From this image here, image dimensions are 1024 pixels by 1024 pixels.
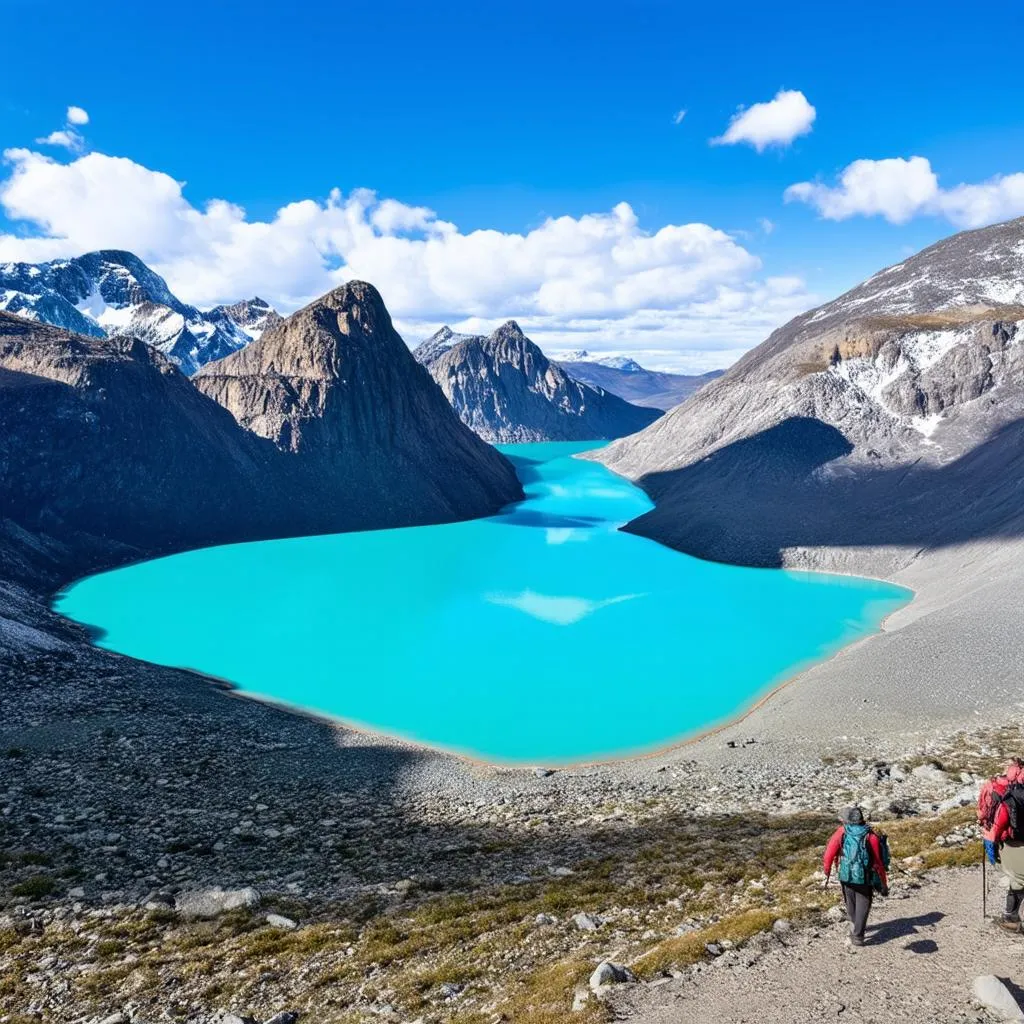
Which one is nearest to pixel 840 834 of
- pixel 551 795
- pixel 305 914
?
pixel 305 914

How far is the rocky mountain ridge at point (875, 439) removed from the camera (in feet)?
245

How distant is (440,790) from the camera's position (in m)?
27.1

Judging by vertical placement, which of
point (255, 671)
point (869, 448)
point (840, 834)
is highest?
point (869, 448)

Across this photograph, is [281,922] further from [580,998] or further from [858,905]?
[858,905]

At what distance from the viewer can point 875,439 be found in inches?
3797

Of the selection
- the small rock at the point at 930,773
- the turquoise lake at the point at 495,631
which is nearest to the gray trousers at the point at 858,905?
the small rock at the point at 930,773

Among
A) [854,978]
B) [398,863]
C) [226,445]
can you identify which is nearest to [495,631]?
[398,863]

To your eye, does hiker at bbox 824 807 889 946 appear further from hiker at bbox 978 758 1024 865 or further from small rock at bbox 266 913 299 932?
small rock at bbox 266 913 299 932

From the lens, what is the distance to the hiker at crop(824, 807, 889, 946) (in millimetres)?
11375

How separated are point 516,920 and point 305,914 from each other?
4.65 meters

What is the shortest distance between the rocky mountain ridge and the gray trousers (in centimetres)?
5912

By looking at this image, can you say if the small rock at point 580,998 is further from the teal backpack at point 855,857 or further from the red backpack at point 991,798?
the red backpack at point 991,798

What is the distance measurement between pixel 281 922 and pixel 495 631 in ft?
134

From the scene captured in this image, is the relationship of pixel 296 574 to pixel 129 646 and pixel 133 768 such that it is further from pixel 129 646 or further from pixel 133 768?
pixel 133 768
